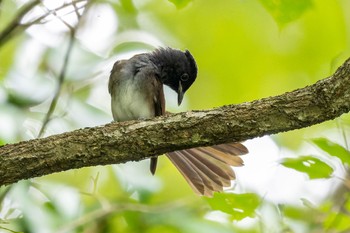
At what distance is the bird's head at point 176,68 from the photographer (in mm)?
4363

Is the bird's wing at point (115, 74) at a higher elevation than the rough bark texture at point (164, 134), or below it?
higher

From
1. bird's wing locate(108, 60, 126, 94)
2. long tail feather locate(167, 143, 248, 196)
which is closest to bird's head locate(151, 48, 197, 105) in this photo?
bird's wing locate(108, 60, 126, 94)

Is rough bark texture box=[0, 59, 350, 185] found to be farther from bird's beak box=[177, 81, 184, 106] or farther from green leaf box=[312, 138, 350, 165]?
bird's beak box=[177, 81, 184, 106]

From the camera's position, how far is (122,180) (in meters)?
3.84

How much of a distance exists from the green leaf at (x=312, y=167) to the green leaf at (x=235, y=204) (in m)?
0.20

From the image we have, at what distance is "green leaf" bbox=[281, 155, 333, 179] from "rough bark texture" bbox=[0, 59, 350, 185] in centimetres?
24

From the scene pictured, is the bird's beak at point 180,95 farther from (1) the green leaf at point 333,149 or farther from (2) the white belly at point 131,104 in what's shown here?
(1) the green leaf at point 333,149

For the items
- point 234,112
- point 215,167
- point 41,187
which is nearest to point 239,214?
point 234,112

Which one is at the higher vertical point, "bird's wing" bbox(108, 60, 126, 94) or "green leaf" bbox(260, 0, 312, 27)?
"bird's wing" bbox(108, 60, 126, 94)

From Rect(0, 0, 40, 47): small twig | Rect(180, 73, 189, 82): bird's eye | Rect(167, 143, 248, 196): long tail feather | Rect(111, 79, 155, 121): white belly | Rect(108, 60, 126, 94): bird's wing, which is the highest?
Rect(180, 73, 189, 82): bird's eye

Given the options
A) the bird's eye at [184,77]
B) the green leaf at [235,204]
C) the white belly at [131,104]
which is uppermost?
the bird's eye at [184,77]

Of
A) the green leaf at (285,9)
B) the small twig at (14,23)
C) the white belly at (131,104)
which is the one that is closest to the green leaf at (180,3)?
the green leaf at (285,9)

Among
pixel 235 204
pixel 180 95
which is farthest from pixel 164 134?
pixel 180 95

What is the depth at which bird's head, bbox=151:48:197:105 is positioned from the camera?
4363 mm
